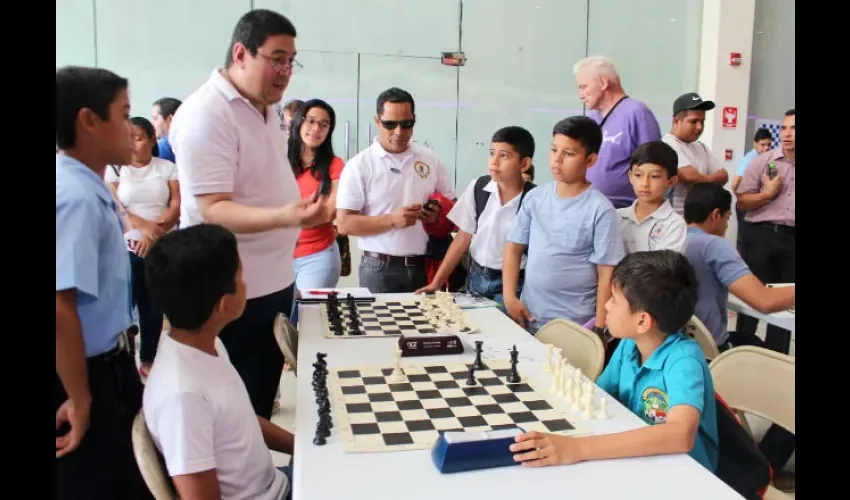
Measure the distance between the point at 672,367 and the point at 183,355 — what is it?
113cm

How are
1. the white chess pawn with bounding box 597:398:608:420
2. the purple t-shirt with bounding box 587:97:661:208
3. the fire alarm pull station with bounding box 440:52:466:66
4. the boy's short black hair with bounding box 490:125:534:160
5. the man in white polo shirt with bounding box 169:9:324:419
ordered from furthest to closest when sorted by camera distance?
the fire alarm pull station with bounding box 440:52:466:66
the purple t-shirt with bounding box 587:97:661:208
the boy's short black hair with bounding box 490:125:534:160
the man in white polo shirt with bounding box 169:9:324:419
the white chess pawn with bounding box 597:398:608:420

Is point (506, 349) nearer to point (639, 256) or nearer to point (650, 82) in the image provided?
point (639, 256)

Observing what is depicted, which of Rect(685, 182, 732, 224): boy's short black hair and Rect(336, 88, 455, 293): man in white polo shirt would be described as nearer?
Rect(685, 182, 732, 224): boy's short black hair

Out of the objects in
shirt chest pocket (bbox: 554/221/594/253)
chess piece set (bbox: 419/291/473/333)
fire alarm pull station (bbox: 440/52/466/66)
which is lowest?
chess piece set (bbox: 419/291/473/333)

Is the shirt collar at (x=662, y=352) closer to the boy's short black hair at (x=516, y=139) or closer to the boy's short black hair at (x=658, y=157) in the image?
the boy's short black hair at (x=658, y=157)

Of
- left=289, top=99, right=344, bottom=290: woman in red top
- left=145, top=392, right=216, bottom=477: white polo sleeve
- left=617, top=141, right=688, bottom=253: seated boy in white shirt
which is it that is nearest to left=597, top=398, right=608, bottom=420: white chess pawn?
left=145, top=392, right=216, bottom=477: white polo sleeve

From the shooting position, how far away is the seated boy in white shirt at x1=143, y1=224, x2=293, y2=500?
4.21 ft

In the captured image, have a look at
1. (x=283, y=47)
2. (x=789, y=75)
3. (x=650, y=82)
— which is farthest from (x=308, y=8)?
(x=789, y=75)

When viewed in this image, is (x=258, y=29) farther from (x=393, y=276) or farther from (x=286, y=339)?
(x=393, y=276)

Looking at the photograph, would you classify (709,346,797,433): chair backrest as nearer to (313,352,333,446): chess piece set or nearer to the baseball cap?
(313,352,333,446): chess piece set

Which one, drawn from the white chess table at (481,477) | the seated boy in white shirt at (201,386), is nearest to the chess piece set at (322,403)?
the white chess table at (481,477)

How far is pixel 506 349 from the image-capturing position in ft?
6.71

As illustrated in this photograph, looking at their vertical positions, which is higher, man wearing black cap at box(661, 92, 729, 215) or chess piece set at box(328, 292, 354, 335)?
man wearing black cap at box(661, 92, 729, 215)

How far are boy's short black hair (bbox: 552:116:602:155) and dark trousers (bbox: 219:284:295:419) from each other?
122 centimetres
